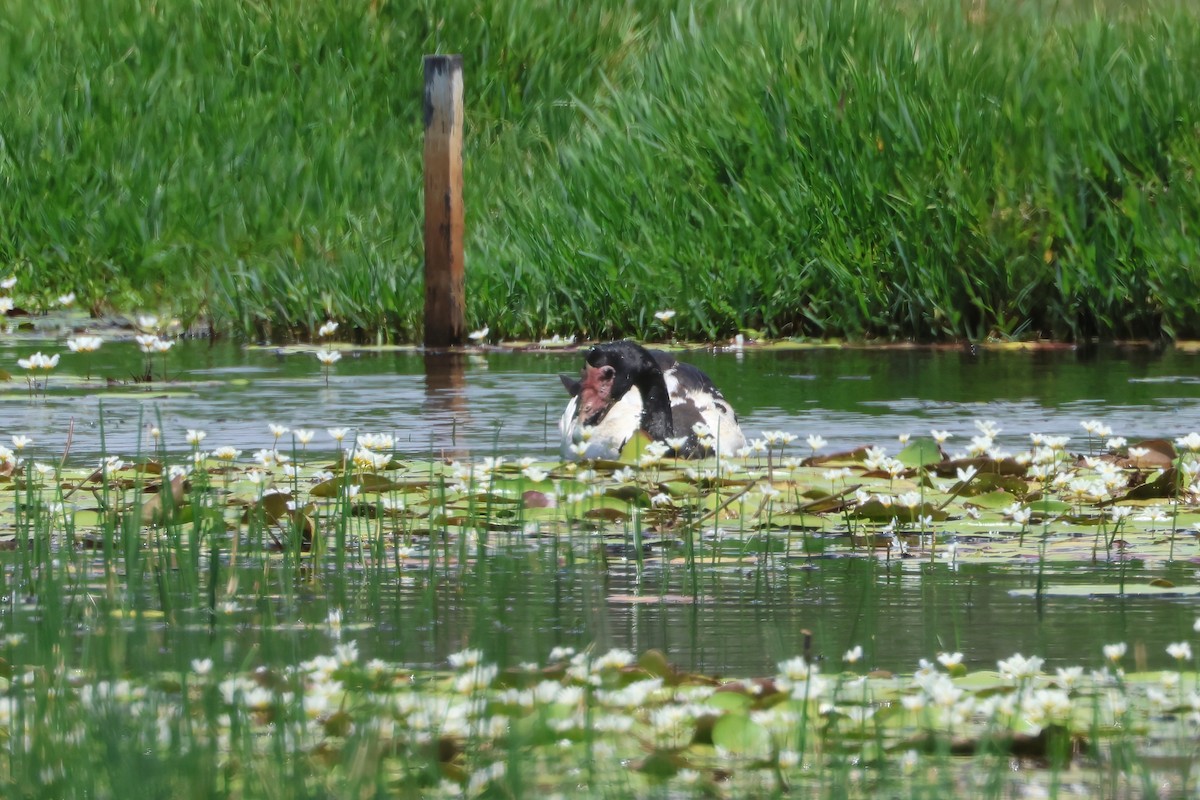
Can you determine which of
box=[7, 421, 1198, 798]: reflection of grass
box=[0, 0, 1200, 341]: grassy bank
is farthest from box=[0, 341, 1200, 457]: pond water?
box=[7, 421, 1198, 798]: reflection of grass

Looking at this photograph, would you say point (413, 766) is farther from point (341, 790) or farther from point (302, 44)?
point (302, 44)

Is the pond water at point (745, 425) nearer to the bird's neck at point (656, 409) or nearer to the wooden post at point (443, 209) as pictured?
the wooden post at point (443, 209)

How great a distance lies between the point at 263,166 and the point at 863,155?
5628 millimetres

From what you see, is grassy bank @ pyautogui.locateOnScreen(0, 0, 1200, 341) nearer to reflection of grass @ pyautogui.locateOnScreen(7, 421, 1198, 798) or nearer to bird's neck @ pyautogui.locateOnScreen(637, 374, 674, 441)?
bird's neck @ pyautogui.locateOnScreen(637, 374, 674, 441)

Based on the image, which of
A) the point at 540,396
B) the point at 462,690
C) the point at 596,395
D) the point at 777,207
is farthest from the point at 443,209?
the point at 462,690

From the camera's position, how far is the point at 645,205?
45.4 ft

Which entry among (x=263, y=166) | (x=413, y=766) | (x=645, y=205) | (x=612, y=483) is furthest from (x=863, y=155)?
(x=413, y=766)

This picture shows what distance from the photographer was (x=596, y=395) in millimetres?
7934

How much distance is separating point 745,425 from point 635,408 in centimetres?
132

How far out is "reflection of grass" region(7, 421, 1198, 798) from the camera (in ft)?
10.5

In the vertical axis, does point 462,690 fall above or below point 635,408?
below

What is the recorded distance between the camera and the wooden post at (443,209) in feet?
42.9

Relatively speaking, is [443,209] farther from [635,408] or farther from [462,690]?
[462,690]

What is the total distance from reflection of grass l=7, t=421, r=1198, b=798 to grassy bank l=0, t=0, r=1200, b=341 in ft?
24.4
